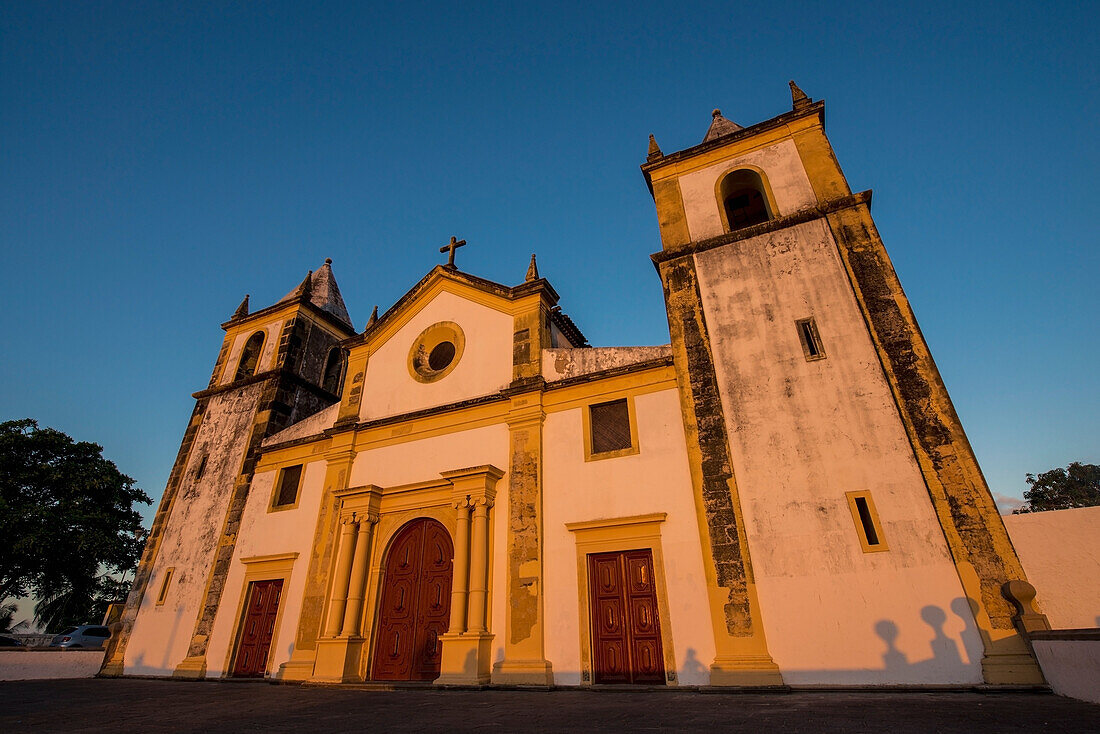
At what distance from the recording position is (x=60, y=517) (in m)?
22.3

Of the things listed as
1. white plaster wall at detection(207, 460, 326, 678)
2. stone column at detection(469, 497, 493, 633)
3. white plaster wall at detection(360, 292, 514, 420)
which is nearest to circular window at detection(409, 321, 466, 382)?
white plaster wall at detection(360, 292, 514, 420)

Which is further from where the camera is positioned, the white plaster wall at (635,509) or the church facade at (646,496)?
the white plaster wall at (635,509)

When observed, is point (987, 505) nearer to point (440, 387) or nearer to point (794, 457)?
point (794, 457)

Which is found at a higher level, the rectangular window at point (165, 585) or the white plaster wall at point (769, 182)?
the white plaster wall at point (769, 182)

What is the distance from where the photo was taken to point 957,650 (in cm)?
733

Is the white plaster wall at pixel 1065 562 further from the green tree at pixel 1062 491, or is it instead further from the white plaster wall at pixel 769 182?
the green tree at pixel 1062 491

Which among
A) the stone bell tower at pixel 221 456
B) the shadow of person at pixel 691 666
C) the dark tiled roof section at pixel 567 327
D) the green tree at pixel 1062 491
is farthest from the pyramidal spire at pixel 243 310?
the green tree at pixel 1062 491

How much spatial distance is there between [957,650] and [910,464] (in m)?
2.55

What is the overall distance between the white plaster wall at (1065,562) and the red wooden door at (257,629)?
15.5 meters

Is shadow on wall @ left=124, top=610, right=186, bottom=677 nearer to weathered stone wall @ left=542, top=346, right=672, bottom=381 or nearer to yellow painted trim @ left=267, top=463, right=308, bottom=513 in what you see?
yellow painted trim @ left=267, top=463, right=308, bottom=513

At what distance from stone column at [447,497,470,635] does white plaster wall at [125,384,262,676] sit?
7.85 meters

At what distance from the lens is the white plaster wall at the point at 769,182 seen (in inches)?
472

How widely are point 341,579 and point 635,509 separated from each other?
6.65 m

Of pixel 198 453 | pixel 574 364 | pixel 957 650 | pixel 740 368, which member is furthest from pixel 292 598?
pixel 957 650
